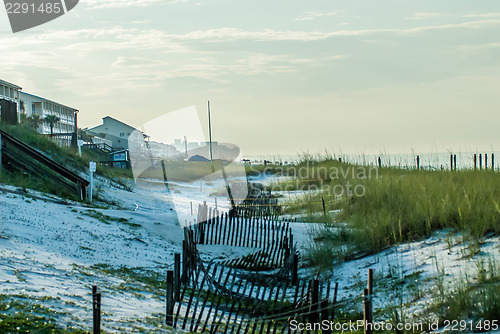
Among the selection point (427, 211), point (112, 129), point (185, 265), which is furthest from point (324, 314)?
point (112, 129)

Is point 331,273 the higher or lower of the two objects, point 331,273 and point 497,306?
the lower

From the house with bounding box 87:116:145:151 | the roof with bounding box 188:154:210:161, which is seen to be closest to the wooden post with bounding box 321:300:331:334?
the roof with bounding box 188:154:210:161

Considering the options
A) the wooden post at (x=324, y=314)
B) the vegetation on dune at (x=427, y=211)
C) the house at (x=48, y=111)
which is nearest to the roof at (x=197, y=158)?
the house at (x=48, y=111)

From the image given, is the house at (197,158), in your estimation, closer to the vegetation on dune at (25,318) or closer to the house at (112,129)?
the house at (112,129)

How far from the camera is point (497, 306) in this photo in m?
7.08

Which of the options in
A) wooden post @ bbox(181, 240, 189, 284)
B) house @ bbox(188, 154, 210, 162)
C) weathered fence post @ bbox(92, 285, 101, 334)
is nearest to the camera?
weathered fence post @ bbox(92, 285, 101, 334)

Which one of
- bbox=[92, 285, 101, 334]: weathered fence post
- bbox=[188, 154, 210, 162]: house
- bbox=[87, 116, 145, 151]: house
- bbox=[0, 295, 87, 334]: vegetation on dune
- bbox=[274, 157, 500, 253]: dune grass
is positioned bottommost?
bbox=[188, 154, 210, 162]: house

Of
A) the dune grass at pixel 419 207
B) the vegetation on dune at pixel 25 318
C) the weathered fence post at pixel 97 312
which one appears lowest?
the dune grass at pixel 419 207

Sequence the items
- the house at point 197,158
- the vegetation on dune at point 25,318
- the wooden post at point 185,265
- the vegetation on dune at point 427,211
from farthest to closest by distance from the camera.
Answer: the house at point 197,158, the vegetation on dune at point 427,211, the wooden post at point 185,265, the vegetation on dune at point 25,318

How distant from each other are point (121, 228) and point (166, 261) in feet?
8.59

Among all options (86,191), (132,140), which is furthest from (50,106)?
(86,191)

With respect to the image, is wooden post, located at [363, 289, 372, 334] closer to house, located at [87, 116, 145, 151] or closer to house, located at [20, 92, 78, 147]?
house, located at [20, 92, 78, 147]

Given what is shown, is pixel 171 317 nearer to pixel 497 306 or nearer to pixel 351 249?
pixel 497 306

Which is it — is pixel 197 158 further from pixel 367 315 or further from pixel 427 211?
pixel 367 315
